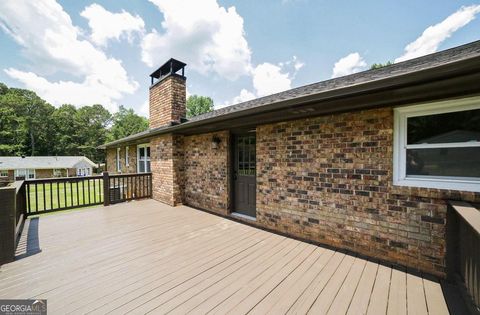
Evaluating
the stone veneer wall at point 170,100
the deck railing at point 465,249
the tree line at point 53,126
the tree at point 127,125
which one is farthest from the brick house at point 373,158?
the tree line at point 53,126

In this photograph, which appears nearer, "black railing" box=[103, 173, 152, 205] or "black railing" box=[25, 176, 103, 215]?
"black railing" box=[25, 176, 103, 215]

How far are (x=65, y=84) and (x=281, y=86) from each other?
37.3 metres

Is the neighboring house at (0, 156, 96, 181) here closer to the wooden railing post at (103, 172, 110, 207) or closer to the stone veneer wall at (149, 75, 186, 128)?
the wooden railing post at (103, 172, 110, 207)

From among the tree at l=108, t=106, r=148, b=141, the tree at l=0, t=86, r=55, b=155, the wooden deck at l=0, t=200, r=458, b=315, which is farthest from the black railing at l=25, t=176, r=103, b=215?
the tree at l=0, t=86, r=55, b=155

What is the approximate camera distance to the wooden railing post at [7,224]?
2633 mm

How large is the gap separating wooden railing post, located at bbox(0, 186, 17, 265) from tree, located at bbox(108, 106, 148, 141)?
136 ft

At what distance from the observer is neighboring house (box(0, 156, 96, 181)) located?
82.5 ft

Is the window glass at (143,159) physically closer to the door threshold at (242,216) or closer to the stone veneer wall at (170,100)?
the stone veneer wall at (170,100)

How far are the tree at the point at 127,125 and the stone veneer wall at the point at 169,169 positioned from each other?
126 ft

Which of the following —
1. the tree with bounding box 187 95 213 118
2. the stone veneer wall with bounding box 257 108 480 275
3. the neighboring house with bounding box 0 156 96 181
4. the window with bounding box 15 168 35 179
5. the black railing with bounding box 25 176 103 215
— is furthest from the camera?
the tree with bounding box 187 95 213 118

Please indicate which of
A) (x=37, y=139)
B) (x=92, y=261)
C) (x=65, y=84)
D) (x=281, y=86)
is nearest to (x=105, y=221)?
(x=92, y=261)

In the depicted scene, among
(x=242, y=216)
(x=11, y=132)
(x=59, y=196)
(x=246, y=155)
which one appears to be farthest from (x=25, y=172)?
(x=246, y=155)

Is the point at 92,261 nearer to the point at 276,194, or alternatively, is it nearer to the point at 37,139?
the point at 276,194

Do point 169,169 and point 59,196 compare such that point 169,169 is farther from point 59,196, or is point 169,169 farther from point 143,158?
point 59,196
